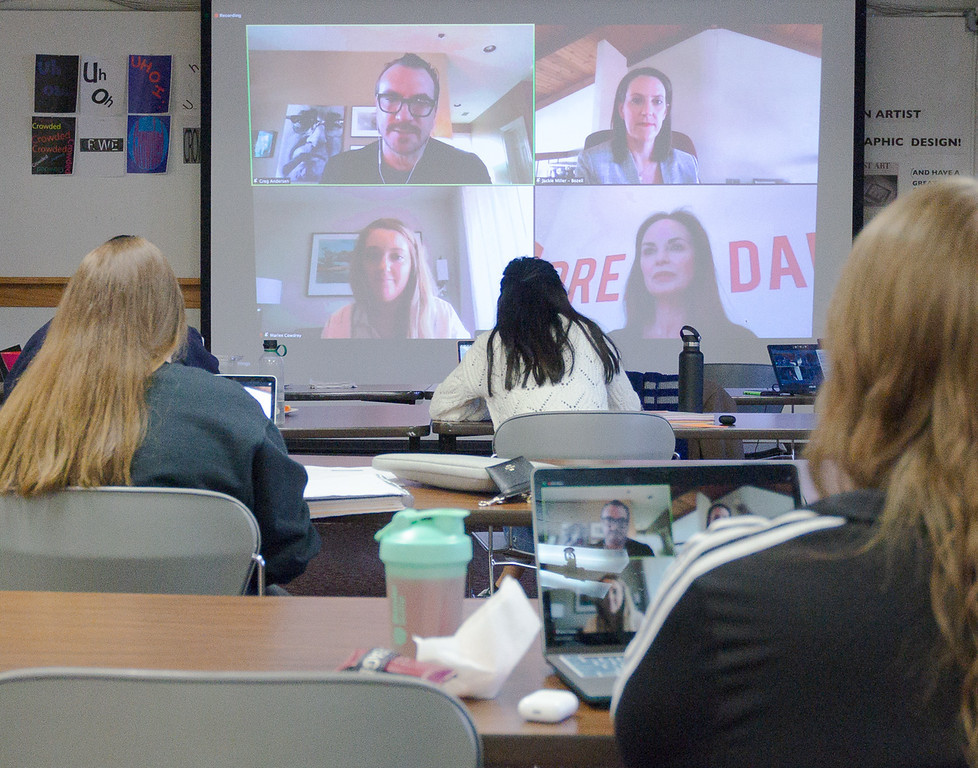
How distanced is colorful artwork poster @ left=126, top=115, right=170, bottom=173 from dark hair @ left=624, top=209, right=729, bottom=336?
3.09 metres

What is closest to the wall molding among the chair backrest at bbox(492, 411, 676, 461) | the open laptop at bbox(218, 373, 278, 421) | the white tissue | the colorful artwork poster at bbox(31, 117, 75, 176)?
the colorful artwork poster at bbox(31, 117, 75, 176)

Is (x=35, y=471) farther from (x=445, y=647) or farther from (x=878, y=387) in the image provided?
(x=878, y=387)

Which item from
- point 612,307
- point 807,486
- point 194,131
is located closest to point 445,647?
point 807,486

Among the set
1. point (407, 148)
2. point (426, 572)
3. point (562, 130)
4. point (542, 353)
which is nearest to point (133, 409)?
point (426, 572)

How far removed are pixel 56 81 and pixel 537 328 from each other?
4752mm

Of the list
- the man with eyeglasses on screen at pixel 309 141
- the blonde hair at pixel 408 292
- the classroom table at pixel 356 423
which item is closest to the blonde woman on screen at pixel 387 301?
the blonde hair at pixel 408 292

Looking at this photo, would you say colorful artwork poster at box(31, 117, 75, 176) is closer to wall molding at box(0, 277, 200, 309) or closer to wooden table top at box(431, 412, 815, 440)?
wall molding at box(0, 277, 200, 309)

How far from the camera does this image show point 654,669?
2.27 ft

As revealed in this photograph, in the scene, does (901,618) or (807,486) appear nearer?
(901,618)

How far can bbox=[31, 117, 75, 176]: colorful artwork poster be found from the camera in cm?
609

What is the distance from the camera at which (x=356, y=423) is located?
9.76 ft

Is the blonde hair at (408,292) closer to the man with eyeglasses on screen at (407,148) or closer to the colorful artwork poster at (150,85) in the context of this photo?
the man with eyeglasses on screen at (407,148)

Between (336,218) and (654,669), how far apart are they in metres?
5.29

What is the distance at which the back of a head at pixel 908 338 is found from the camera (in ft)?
2.11
